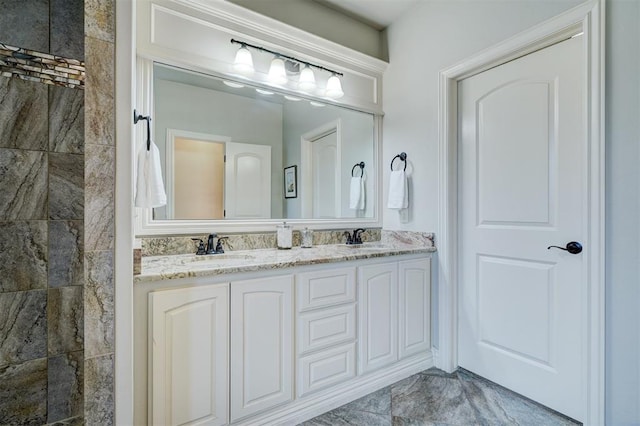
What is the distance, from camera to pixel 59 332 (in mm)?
1338

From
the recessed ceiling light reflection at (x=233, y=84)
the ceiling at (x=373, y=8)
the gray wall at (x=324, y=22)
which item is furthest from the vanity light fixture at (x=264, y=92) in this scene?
the ceiling at (x=373, y=8)

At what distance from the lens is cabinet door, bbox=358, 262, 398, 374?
6.01ft

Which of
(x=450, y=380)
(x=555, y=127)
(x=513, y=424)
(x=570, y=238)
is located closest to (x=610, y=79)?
(x=555, y=127)

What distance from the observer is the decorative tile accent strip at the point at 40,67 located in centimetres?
126

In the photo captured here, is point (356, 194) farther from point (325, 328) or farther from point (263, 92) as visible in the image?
point (325, 328)

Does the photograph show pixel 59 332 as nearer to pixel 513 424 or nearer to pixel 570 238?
pixel 513 424

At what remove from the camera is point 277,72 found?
6.92ft

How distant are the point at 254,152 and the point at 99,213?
1.23 meters

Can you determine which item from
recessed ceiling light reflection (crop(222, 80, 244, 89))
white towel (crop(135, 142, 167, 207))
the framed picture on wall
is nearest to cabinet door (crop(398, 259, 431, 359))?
the framed picture on wall

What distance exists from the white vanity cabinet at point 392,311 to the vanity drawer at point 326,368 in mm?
80

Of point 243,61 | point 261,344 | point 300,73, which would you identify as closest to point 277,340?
point 261,344

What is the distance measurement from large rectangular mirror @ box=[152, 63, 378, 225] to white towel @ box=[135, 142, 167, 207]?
278 mm

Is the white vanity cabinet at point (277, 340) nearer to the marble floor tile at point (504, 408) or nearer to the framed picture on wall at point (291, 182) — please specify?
the marble floor tile at point (504, 408)

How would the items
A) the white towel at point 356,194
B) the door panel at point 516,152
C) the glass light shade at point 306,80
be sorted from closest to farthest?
1. the door panel at point 516,152
2. the glass light shade at point 306,80
3. the white towel at point 356,194
